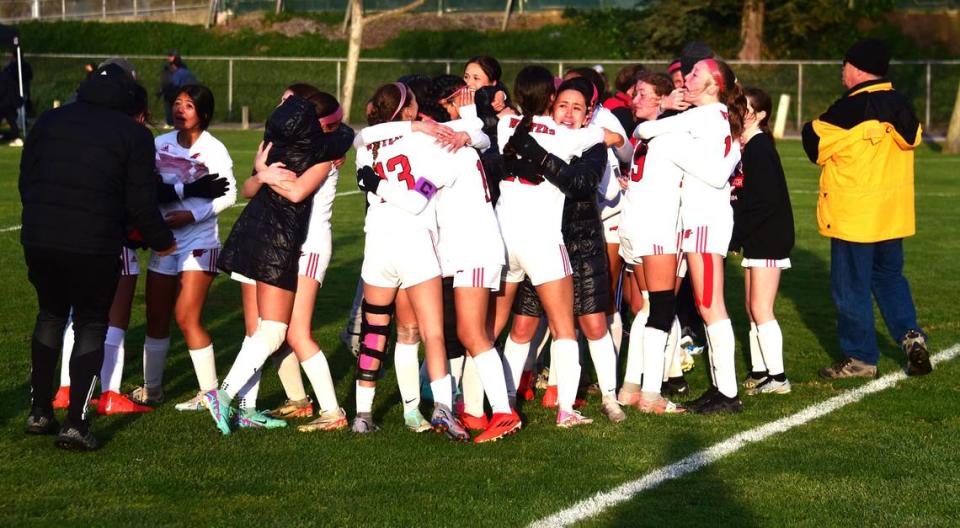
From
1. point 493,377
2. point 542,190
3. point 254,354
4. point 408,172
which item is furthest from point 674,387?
point 254,354

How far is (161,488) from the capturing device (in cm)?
611

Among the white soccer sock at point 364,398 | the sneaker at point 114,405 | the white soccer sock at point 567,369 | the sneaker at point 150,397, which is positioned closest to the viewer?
the white soccer sock at point 364,398

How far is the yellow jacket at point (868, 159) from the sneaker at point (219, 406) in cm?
433

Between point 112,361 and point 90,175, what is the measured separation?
1.58 metres

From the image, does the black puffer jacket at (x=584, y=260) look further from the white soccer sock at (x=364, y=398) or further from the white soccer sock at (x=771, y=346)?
the white soccer sock at (x=771, y=346)

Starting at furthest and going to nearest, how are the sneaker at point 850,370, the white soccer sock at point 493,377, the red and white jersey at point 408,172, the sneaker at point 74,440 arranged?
the sneaker at point 850,370 → the white soccer sock at point 493,377 → the red and white jersey at point 408,172 → the sneaker at point 74,440

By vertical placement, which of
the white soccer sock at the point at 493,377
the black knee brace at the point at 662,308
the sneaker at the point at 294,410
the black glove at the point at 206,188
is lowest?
the sneaker at the point at 294,410

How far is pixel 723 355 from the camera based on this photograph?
7812 millimetres

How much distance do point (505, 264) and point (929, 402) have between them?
2850mm

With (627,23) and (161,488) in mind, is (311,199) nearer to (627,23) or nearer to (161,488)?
(161,488)

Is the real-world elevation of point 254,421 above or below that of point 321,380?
below

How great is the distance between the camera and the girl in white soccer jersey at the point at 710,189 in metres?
7.52

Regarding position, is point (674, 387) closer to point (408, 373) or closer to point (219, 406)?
point (408, 373)

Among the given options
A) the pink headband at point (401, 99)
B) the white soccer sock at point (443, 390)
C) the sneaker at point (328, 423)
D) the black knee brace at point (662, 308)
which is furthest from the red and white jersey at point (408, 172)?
the black knee brace at point (662, 308)
